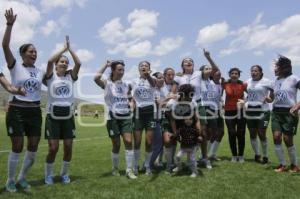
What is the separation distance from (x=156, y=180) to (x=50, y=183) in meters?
2.45

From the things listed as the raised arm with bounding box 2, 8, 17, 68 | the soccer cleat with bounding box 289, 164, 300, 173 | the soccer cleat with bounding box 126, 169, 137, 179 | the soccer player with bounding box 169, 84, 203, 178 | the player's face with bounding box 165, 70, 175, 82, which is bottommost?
the soccer cleat with bounding box 289, 164, 300, 173

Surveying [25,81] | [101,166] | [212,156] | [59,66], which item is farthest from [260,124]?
[25,81]

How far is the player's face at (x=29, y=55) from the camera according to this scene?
28.0 feet

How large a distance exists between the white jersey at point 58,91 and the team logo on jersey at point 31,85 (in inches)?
23.3

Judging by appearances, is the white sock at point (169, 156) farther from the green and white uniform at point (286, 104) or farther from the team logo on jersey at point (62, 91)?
the team logo on jersey at point (62, 91)

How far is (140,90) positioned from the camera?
34.2 ft

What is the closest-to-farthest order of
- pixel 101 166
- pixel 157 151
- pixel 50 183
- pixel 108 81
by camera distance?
pixel 50 183 → pixel 108 81 → pixel 157 151 → pixel 101 166

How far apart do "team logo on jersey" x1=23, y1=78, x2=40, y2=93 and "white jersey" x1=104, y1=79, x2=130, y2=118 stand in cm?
205

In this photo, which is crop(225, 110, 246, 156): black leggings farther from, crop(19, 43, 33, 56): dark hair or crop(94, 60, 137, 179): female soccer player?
crop(19, 43, 33, 56): dark hair

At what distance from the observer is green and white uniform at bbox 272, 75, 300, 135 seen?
34.3ft

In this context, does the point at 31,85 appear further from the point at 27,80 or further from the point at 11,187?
the point at 11,187

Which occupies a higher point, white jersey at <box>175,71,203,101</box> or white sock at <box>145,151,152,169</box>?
white jersey at <box>175,71,203,101</box>

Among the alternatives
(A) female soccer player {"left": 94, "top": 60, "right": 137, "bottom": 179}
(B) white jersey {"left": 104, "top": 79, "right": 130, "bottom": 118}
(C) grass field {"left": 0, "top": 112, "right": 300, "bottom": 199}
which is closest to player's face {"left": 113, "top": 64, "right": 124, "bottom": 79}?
(A) female soccer player {"left": 94, "top": 60, "right": 137, "bottom": 179}

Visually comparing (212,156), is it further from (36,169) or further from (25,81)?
(25,81)
